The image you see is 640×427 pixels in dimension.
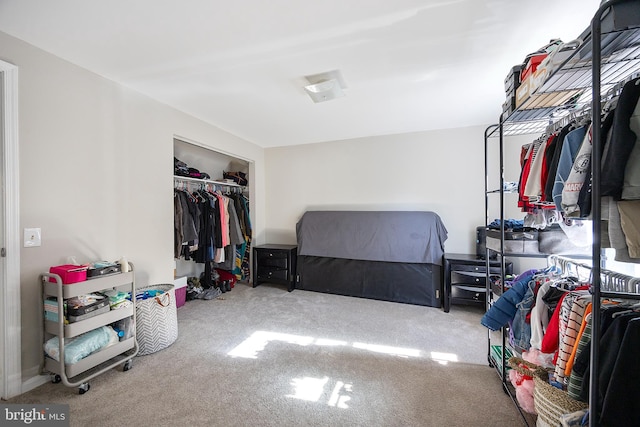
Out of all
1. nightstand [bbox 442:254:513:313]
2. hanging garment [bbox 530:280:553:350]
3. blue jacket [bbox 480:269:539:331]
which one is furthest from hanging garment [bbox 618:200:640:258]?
nightstand [bbox 442:254:513:313]

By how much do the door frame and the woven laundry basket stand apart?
0.66 metres

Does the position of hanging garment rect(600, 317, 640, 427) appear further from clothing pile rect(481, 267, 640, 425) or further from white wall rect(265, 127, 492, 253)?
white wall rect(265, 127, 492, 253)

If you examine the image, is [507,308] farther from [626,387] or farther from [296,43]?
[296,43]

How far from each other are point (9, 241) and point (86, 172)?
0.68 meters

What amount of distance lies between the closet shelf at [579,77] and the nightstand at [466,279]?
5.75 ft

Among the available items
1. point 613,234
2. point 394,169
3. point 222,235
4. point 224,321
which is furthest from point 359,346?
point 394,169

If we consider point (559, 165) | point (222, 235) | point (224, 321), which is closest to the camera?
point (559, 165)

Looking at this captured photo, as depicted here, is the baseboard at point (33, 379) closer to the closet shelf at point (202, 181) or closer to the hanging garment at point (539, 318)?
the closet shelf at point (202, 181)

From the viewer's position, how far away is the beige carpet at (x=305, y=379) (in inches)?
56.6

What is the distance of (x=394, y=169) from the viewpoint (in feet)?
12.4

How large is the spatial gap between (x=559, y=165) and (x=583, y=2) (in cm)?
108

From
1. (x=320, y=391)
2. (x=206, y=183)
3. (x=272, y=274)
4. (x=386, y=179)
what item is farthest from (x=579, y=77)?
(x=206, y=183)

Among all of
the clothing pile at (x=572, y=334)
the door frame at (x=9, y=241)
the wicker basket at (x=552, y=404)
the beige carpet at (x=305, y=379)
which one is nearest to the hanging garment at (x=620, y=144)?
the clothing pile at (x=572, y=334)

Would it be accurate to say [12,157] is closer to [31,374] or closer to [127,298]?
[127,298]
